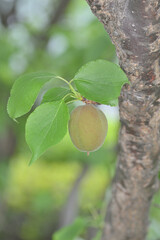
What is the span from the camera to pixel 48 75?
631 mm

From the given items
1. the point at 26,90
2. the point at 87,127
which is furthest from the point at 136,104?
the point at 26,90

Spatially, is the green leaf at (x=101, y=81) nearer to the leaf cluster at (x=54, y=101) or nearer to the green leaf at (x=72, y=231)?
the leaf cluster at (x=54, y=101)

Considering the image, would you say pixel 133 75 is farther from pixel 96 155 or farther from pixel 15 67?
pixel 15 67

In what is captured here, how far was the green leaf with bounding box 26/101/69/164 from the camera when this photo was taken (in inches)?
23.8

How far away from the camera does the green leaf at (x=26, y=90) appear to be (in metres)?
0.62

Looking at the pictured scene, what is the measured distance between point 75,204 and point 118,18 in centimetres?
231

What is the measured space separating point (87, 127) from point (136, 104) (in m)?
0.11

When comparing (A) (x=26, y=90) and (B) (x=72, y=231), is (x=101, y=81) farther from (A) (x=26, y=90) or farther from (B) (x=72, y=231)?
(B) (x=72, y=231)

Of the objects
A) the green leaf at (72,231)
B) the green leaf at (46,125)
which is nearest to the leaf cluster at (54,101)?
the green leaf at (46,125)

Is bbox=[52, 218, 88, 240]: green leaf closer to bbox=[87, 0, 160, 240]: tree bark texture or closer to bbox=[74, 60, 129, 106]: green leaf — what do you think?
bbox=[87, 0, 160, 240]: tree bark texture

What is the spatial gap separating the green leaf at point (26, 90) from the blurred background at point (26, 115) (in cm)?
73

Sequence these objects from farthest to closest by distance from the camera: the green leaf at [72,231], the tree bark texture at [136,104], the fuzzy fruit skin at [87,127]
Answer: the green leaf at [72,231]
the fuzzy fruit skin at [87,127]
the tree bark texture at [136,104]

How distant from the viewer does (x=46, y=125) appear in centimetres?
61

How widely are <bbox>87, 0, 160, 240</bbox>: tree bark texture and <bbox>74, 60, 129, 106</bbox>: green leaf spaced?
0.05 m
